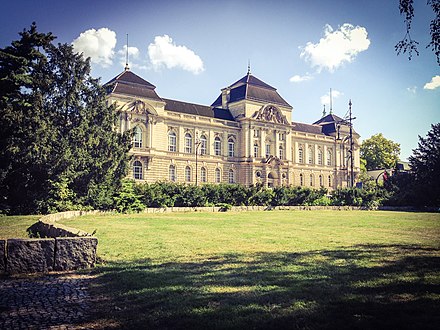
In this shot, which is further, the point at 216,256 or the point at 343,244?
the point at 343,244

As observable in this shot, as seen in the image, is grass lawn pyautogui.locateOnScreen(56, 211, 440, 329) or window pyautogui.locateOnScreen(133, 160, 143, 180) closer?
grass lawn pyautogui.locateOnScreen(56, 211, 440, 329)

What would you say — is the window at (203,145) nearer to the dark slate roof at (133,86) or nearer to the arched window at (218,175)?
the arched window at (218,175)

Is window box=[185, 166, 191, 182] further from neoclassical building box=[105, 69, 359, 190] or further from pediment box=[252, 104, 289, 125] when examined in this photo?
pediment box=[252, 104, 289, 125]

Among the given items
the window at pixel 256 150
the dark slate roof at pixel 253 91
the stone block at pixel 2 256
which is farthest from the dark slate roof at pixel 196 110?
the stone block at pixel 2 256

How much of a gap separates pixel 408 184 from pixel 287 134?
31.7m

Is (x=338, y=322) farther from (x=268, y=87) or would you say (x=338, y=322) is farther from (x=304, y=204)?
(x=268, y=87)

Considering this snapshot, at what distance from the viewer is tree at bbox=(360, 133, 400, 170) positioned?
8050 cm

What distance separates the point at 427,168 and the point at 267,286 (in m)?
34.5

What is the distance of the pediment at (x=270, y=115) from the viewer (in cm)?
6267

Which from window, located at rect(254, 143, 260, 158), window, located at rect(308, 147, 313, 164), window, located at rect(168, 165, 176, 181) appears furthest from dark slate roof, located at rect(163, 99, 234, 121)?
window, located at rect(308, 147, 313, 164)

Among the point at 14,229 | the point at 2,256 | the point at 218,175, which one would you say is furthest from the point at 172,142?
the point at 2,256

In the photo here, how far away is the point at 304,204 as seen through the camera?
127ft

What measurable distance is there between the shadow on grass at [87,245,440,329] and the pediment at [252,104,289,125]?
55.7m

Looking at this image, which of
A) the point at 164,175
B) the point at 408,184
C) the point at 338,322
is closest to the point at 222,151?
the point at 164,175
